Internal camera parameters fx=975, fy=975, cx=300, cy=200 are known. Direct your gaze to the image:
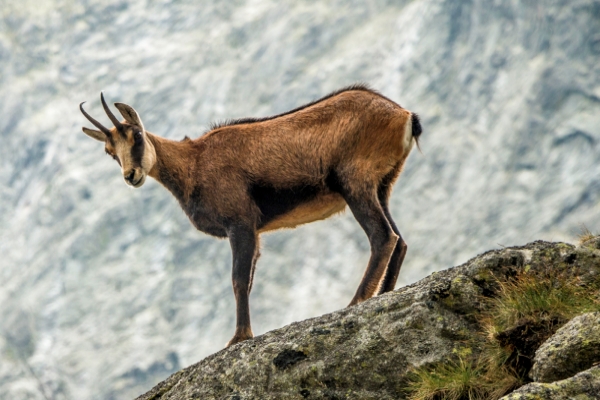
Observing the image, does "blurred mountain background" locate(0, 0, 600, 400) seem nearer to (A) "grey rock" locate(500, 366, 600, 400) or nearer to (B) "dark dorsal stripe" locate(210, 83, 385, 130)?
(B) "dark dorsal stripe" locate(210, 83, 385, 130)

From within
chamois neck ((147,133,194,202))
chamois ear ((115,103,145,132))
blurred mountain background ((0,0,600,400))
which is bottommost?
chamois neck ((147,133,194,202))

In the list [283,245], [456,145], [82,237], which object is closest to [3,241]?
[82,237]

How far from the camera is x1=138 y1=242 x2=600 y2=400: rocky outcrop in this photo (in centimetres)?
765

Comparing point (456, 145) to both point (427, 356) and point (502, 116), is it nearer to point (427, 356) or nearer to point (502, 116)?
point (502, 116)

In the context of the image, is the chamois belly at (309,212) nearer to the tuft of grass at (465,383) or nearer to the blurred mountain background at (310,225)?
the tuft of grass at (465,383)

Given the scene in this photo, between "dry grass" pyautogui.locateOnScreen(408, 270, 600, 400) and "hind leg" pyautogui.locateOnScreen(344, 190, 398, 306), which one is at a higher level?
"hind leg" pyautogui.locateOnScreen(344, 190, 398, 306)

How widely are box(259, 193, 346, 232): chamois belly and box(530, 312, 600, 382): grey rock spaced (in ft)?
16.0

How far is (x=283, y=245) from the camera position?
167125 millimetres

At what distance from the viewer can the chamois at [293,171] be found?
11000mm

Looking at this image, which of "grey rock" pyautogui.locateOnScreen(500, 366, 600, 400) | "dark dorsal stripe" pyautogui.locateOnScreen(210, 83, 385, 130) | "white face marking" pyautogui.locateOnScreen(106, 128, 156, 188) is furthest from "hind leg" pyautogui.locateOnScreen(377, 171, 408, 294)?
"grey rock" pyautogui.locateOnScreen(500, 366, 600, 400)

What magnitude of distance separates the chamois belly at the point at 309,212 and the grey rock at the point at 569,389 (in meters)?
5.45

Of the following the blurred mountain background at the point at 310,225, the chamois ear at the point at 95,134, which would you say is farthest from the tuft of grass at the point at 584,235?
the blurred mountain background at the point at 310,225

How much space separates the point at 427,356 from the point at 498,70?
167 meters

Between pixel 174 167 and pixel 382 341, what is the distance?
480 centimetres
